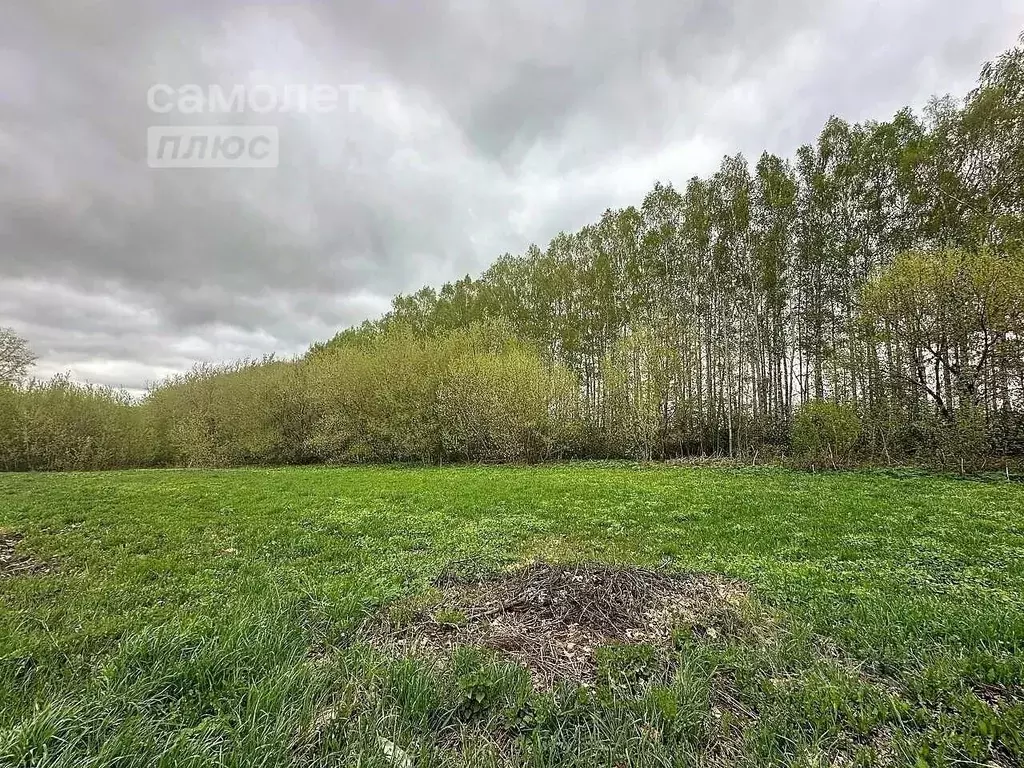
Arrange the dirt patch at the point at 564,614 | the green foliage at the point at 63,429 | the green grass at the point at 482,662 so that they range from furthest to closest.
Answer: the green foliage at the point at 63,429 → the dirt patch at the point at 564,614 → the green grass at the point at 482,662

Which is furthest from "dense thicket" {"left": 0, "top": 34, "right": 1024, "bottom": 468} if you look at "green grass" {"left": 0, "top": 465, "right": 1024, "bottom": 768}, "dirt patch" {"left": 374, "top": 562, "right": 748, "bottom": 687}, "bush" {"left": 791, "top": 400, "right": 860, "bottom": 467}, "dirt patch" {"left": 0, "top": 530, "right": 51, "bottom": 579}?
"dirt patch" {"left": 0, "top": 530, "right": 51, "bottom": 579}

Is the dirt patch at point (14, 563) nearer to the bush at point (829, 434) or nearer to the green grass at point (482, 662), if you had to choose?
the green grass at point (482, 662)

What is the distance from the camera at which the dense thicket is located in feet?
38.0

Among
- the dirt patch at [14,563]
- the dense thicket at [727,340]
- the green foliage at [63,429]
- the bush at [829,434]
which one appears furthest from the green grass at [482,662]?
the green foliage at [63,429]

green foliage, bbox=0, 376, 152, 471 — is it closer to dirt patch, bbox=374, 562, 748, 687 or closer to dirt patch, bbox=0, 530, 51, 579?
dirt patch, bbox=0, 530, 51, 579

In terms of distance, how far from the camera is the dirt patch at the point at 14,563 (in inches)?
171

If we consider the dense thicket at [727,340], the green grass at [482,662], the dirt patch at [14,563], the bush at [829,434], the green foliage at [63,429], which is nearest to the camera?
the green grass at [482,662]

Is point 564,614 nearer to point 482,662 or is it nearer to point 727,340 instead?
point 482,662

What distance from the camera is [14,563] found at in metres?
4.64

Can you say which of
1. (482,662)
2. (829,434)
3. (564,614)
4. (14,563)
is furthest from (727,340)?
(14,563)

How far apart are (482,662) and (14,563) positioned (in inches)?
231

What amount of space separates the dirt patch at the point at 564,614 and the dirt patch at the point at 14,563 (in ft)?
14.3

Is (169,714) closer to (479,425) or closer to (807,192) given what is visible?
(479,425)

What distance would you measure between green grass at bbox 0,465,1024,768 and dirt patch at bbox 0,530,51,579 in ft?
0.62
